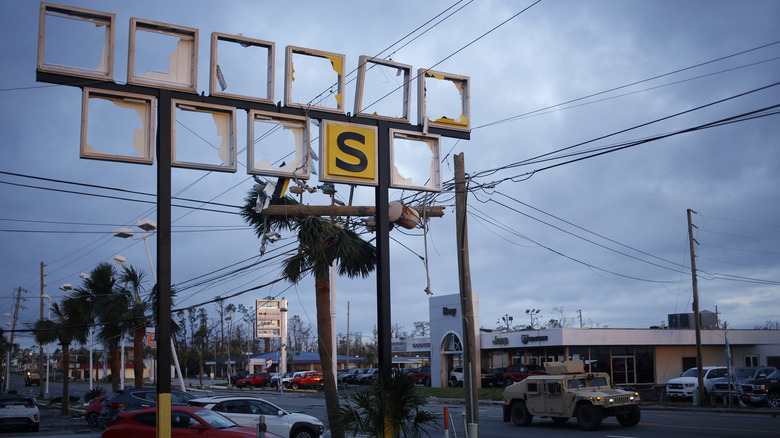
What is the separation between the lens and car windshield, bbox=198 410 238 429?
49.8 feet

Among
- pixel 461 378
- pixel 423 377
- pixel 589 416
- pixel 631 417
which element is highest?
pixel 589 416

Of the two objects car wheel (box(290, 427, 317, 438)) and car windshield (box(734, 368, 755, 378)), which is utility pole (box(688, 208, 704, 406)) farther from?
car wheel (box(290, 427, 317, 438))

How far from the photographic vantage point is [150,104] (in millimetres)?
10977

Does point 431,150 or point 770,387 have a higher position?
point 431,150

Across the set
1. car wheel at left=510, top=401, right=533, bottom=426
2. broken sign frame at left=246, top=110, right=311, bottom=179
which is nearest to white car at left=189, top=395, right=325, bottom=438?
car wheel at left=510, top=401, right=533, bottom=426

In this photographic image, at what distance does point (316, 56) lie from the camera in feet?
40.5

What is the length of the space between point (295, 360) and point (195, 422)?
6873 cm

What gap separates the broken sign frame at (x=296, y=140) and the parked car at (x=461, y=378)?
3980 cm

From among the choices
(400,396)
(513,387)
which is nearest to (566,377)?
(513,387)

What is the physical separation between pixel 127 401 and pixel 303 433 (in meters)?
9.76

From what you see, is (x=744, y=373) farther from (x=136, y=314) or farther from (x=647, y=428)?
(x=136, y=314)

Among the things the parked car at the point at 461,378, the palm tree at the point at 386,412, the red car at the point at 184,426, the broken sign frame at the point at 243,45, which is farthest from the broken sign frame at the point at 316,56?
the parked car at the point at 461,378

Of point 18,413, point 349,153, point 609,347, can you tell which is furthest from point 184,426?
point 609,347

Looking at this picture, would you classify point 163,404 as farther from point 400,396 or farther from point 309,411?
point 309,411
